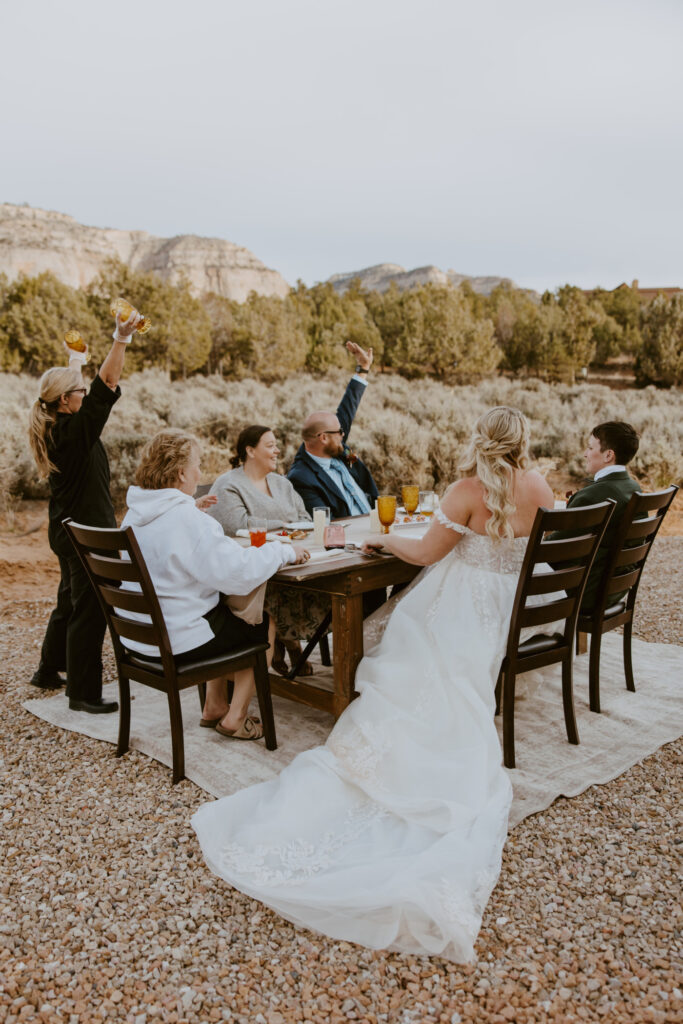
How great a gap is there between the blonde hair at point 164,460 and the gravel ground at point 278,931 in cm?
135

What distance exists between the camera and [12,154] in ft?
128

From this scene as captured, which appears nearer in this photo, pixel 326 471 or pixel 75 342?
pixel 75 342

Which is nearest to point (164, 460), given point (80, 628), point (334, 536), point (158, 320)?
point (334, 536)

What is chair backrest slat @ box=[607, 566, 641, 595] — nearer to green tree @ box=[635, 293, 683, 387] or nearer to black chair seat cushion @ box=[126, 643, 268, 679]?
black chair seat cushion @ box=[126, 643, 268, 679]

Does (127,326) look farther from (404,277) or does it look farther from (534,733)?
(404,277)

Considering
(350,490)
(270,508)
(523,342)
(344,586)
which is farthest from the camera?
(523,342)

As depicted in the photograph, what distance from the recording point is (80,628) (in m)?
3.85

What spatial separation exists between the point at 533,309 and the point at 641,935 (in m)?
37.1

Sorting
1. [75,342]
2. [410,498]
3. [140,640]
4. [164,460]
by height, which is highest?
[75,342]

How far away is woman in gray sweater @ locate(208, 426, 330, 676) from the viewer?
387 cm

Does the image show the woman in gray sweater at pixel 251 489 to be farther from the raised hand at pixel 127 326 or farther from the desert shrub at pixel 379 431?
the desert shrub at pixel 379 431

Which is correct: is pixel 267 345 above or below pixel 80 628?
above

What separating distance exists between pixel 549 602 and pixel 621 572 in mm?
867

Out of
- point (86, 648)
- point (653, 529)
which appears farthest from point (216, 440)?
point (653, 529)
